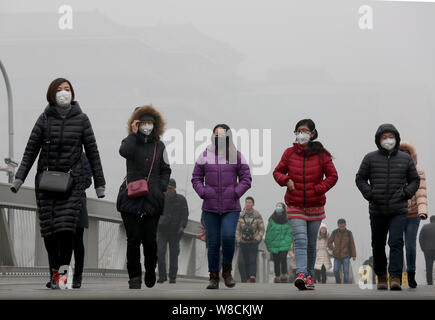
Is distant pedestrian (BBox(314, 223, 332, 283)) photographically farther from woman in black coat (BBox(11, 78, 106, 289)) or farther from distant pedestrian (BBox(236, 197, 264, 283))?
woman in black coat (BBox(11, 78, 106, 289))

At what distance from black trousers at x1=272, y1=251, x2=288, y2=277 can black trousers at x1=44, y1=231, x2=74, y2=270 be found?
8.09 meters

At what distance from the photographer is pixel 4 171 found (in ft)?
56.9

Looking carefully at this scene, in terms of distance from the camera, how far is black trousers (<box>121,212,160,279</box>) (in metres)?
8.41

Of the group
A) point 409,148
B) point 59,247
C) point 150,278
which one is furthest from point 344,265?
point 59,247

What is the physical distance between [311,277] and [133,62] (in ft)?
429

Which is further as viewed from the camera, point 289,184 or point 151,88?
point 151,88

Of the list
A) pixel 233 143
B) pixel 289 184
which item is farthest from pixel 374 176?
pixel 233 143

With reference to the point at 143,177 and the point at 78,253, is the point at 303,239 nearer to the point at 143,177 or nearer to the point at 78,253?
the point at 143,177

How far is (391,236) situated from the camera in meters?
9.09

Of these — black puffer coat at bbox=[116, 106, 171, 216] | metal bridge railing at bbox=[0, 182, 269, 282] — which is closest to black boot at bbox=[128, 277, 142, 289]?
black puffer coat at bbox=[116, 106, 171, 216]

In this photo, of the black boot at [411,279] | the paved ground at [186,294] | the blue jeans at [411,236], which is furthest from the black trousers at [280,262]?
the blue jeans at [411,236]

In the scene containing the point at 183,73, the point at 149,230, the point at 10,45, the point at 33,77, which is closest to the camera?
the point at 149,230

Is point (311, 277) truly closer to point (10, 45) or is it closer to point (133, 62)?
point (133, 62)

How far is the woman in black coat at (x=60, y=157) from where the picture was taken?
26.4ft
